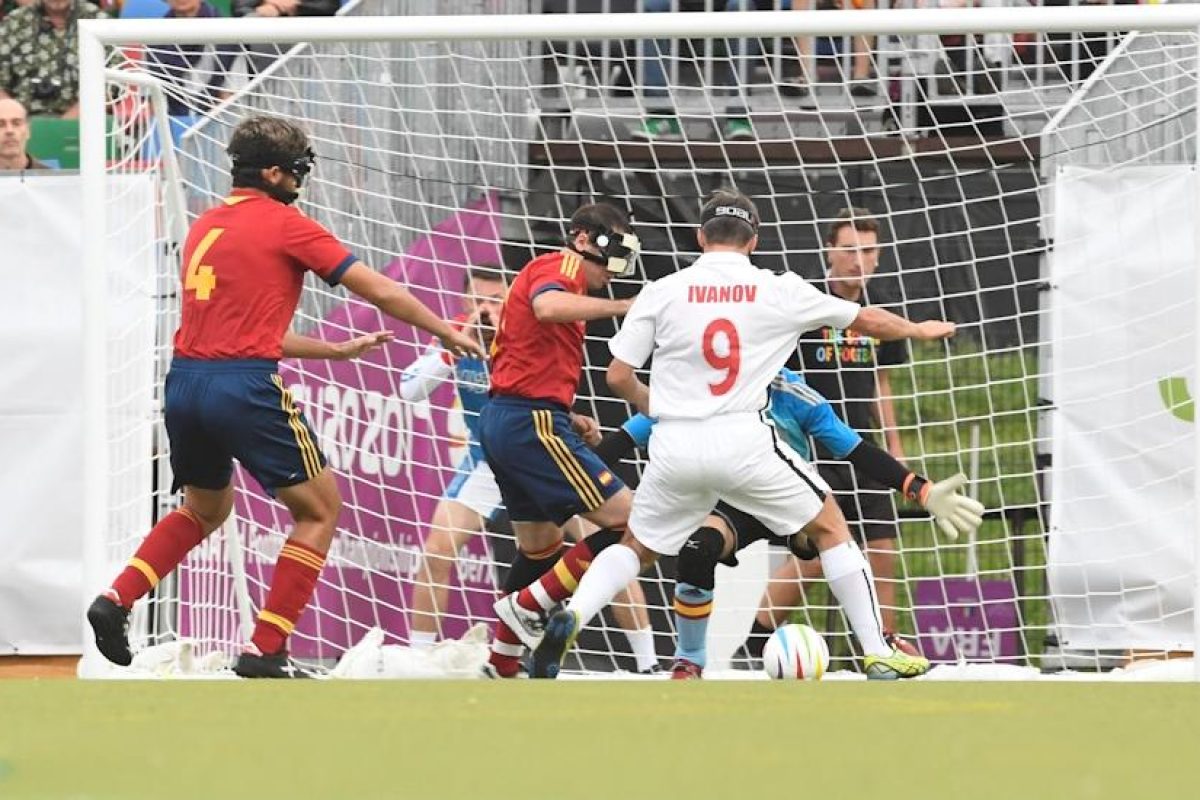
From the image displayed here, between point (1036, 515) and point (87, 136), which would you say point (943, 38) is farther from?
point (87, 136)

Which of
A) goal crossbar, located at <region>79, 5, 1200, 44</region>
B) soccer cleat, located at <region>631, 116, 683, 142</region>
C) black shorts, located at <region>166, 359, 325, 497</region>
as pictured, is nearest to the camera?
black shorts, located at <region>166, 359, 325, 497</region>

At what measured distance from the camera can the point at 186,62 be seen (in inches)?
404

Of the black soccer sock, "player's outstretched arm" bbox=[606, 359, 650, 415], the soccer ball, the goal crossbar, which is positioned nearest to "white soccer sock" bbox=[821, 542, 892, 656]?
the soccer ball

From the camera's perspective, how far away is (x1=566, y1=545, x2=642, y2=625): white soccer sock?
8094mm

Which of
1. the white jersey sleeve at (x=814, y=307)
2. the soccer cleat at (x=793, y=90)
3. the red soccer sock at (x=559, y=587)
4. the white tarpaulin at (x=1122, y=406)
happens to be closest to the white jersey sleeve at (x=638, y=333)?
the white jersey sleeve at (x=814, y=307)

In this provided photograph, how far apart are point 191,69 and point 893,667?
4.06 m

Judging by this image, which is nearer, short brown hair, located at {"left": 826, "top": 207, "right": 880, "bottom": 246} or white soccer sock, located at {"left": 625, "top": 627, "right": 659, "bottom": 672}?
white soccer sock, located at {"left": 625, "top": 627, "right": 659, "bottom": 672}

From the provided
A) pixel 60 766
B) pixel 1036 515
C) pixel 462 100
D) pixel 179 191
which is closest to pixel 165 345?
pixel 179 191

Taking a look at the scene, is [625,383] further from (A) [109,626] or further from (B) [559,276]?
(A) [109,626]

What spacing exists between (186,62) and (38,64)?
2.97 m

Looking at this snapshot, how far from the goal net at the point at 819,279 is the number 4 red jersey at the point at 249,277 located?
5.80 feet

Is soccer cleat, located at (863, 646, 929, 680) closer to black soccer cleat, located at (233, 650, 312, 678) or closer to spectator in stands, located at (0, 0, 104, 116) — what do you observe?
black soccer cleat, located at (233, 650, 312, 678)

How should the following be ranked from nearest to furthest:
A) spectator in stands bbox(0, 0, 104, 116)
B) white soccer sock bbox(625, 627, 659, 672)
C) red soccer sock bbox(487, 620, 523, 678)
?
red soccer sock bbox(487, 620, 523, 678)
white soccer sock bbox(625, 627, 659, 672)
spectator in stands bbox(0, 0, 104, 116)

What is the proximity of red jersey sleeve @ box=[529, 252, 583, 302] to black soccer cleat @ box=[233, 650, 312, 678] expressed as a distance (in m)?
1.72
